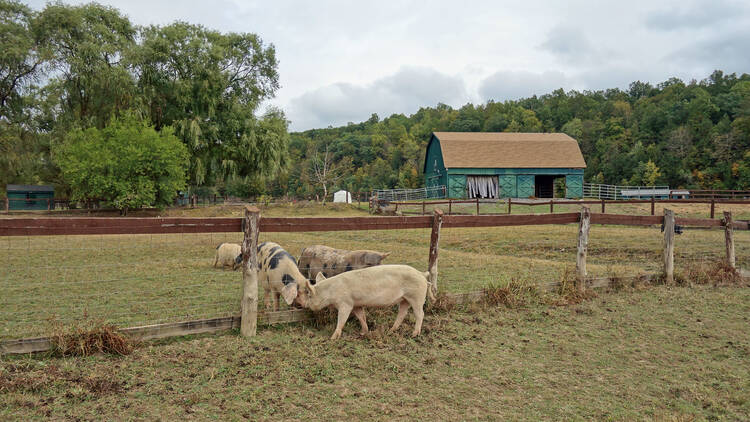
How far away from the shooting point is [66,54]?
29.0m

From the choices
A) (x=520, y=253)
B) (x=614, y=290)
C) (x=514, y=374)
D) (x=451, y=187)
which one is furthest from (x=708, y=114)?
(x=514, y=374)

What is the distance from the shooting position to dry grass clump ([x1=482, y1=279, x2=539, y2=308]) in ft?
20.7

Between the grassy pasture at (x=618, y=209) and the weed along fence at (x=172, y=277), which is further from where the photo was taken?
the grassy pasture at (x=618, y=209)

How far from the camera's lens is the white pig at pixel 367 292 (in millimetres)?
5004

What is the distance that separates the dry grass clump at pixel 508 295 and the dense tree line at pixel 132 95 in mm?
26560

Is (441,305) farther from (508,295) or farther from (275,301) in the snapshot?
(275,301)

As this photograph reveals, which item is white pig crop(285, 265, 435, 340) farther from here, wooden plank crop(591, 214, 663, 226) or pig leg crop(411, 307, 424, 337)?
wooden plank crop(591, 214, 663, 226)

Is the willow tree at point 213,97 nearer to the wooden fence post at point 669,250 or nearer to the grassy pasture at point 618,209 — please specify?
the grassy pasture at point 618,209

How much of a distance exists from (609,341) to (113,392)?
16.3 ft

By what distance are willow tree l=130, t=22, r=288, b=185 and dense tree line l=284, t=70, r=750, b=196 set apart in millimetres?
11136

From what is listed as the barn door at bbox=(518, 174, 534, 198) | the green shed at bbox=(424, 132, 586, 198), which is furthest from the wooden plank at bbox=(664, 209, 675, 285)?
the barn door at bbox=(518, 174, 534, 198)

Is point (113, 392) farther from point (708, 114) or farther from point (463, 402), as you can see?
point (708, 114)

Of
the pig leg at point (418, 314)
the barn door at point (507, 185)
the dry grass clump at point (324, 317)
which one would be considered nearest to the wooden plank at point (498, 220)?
the pig leg at point (418, 314)

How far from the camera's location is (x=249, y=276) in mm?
4871
